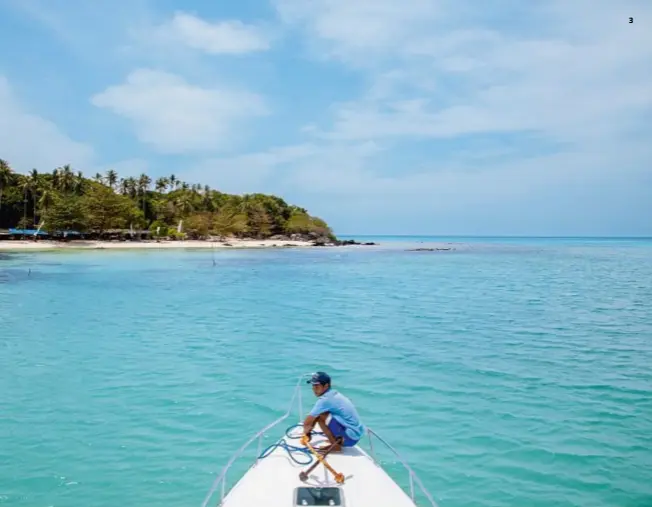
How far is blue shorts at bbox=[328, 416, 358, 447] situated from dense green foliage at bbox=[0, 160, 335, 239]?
300 feet

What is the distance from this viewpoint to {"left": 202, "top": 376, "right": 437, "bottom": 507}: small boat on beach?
5.82m

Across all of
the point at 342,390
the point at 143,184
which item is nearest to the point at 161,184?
the point at 143,184

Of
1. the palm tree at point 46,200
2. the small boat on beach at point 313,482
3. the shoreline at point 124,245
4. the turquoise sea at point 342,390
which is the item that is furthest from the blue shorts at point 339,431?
the palm tree at point 46,200

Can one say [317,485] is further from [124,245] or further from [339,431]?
[124,245]

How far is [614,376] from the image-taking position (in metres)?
14.1

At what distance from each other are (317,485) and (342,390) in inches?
276

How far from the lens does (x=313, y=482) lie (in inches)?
245

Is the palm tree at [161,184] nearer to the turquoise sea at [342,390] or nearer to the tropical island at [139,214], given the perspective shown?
the tropical island at [139,214]

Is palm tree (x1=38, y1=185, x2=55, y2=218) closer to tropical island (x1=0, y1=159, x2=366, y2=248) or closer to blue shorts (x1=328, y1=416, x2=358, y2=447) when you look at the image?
tropical island (x1=0, y1=159, x2=366, y2=248)

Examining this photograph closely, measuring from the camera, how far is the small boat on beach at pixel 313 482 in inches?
229

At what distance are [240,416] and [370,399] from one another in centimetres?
313

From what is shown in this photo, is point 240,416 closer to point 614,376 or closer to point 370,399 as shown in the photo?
point 370,399

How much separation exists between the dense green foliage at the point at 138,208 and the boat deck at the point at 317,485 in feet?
301

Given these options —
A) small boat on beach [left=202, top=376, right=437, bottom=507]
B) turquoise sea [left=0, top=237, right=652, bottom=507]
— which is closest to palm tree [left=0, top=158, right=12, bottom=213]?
turquoise sea [left=0, top=237, right=652, bottom=507]
